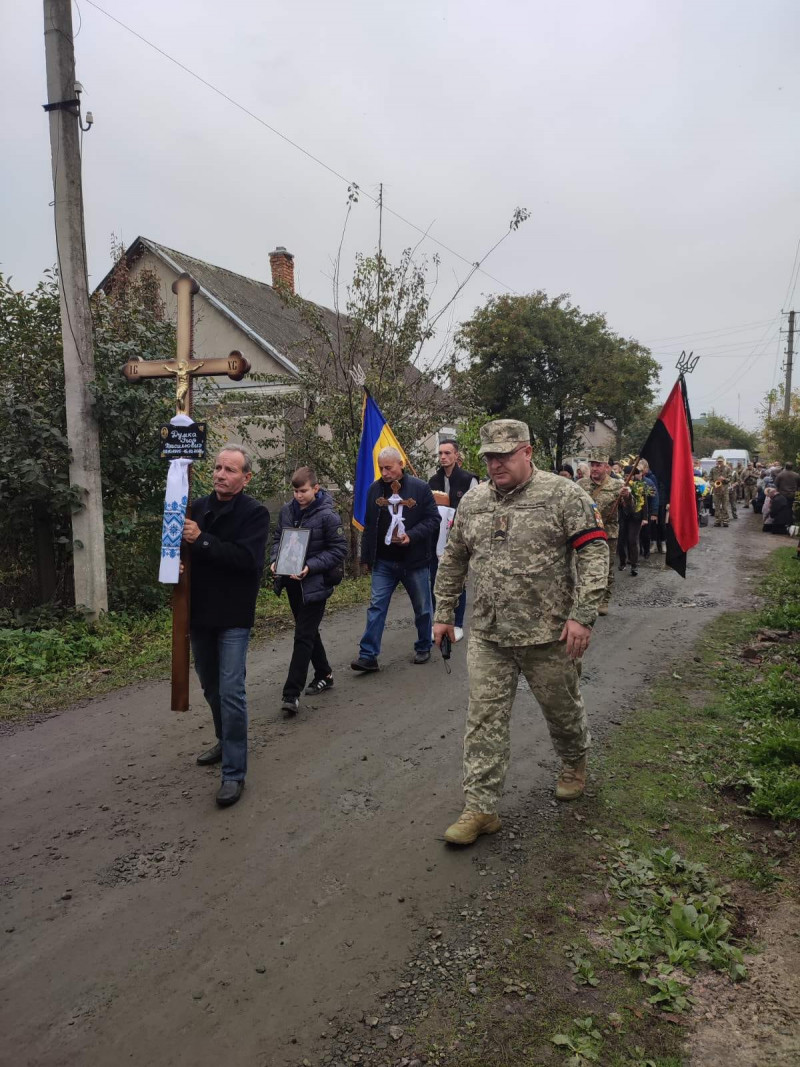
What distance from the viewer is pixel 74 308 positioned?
805 cm

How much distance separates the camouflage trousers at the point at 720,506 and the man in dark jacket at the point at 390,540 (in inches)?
700

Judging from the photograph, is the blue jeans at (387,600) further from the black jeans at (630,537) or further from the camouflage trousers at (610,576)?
the black jeans at (630,537)

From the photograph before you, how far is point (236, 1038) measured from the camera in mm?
2598

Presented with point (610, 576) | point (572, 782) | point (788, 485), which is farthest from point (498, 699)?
point (788, 485)

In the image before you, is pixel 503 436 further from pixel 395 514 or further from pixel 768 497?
pixel 768 497

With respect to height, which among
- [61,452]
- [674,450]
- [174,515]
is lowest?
[174,515]

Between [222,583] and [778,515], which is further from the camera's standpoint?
[778,515]

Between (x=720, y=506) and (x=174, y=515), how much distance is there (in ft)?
69.4

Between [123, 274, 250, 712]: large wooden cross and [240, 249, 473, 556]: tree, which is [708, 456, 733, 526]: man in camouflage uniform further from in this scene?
[123, 274, 250, 712]: large wooden cross

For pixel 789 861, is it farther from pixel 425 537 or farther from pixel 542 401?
pixel 542 401

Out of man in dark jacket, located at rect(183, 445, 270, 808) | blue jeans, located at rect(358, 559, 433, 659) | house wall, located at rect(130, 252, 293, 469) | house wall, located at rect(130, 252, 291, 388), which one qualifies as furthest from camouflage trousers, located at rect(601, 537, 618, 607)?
house wall, located at rect(130, 252, 291, 388)

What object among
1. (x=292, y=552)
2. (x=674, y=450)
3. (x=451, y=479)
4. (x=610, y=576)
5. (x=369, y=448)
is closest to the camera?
(x=292, y=552)

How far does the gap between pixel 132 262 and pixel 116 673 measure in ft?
50.3

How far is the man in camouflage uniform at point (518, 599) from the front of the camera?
3.88 m
